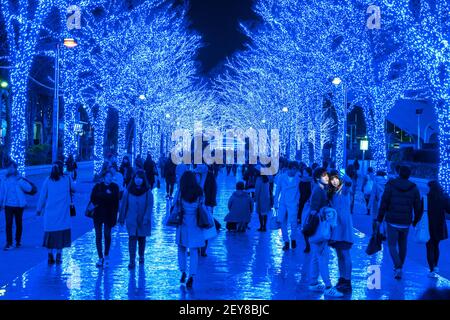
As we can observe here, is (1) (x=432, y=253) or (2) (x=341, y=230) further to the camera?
(1) (x=432, y=253)

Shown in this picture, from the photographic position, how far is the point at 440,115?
19875 millimetres

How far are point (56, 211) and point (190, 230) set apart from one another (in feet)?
8.98

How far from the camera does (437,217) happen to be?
11.1 meters

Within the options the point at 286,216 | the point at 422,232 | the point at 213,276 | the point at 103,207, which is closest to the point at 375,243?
the point at 422,232

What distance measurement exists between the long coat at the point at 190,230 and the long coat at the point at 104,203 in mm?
1996

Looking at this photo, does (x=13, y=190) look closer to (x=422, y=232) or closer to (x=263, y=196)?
(x=263, y=196)

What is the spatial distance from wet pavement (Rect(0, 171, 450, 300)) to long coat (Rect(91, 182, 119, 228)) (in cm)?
78

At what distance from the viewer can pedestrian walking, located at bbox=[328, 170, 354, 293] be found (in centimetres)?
940

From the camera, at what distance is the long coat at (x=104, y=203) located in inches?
452

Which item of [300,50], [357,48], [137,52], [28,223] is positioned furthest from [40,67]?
[28,223]

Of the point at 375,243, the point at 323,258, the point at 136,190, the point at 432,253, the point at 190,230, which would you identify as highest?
the point at 136,190

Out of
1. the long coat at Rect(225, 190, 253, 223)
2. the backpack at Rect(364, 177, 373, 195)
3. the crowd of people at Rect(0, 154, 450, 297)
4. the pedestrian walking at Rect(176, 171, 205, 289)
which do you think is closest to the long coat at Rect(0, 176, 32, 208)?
the crowd of people at Rect(0, 154, 450, 297)

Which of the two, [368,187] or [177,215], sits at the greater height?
[368,187]
